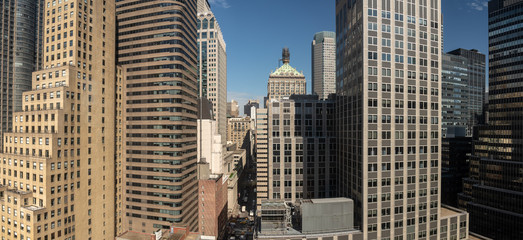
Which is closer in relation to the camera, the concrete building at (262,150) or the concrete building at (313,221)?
the concrete building at (313,221)

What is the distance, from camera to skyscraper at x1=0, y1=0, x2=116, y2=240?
71.3 metres

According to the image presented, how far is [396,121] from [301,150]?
3339 centimetres

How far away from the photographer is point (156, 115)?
95.6 metres

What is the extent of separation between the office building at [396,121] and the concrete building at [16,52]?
585ft

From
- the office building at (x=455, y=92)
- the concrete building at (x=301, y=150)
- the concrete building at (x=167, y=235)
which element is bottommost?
the concrete building at (x=167, y=235)

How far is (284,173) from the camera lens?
89.8 metres

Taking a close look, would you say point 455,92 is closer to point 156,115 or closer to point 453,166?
point 453,166

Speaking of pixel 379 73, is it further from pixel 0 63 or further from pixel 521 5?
pixel 0 63

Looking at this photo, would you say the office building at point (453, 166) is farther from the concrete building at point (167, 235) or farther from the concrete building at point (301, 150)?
the concrete building at point (167, 235)

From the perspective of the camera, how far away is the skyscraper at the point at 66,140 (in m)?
71.3

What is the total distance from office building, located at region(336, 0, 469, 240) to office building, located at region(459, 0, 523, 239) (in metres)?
50.2

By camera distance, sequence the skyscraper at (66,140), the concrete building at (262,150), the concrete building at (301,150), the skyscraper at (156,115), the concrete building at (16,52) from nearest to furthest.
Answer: the skyscraper at (66,140) → the concrete building at (301,150) → the skyscraper at (156,115) → the concrete building at (262,150) → the concrete building at (16,52)

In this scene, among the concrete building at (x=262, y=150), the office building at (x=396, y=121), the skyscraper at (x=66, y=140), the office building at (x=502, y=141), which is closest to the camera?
the office building at (x=396, y=121)

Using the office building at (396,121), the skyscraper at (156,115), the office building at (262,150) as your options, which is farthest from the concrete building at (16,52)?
the office building at (396,121)
